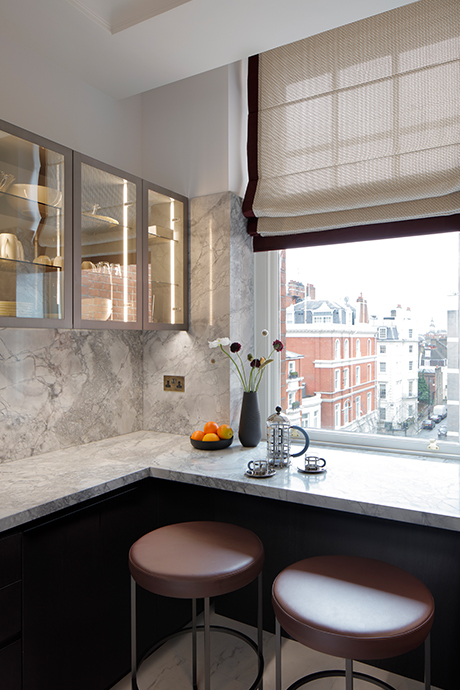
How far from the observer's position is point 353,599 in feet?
4.34

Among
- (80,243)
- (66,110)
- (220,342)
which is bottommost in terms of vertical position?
(220,342)

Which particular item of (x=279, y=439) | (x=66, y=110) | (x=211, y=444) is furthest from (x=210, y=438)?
(x=66, y=110)

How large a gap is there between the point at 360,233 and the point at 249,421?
1.07m

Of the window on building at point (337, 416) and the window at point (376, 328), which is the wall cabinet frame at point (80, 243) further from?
the window on building at point (337, 416)

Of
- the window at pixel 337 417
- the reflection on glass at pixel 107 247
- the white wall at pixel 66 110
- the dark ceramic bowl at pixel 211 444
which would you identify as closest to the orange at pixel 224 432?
the dark ceramic bowl at pixel 211 444

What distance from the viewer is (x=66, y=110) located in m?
2.31

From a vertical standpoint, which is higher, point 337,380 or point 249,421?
point 337,380

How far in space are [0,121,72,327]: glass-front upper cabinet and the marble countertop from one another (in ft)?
1.99

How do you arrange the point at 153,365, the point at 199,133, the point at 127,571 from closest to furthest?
the point at 127,571, the point at 199,133, the point at 153,365

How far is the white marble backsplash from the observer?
2.18 meters

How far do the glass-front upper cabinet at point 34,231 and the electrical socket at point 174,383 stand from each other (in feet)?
2.92

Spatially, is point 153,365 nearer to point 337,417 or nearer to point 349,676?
point 337,417

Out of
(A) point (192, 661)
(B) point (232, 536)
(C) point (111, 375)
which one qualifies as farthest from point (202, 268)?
(A) point (192, 661)

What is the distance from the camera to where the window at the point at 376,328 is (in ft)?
7.29
